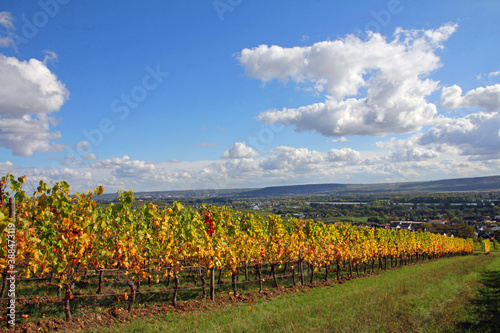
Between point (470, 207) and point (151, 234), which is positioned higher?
point (151, 234)

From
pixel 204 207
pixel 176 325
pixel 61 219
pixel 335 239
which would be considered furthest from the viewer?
pixel 335 239

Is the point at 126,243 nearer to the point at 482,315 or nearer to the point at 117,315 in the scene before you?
the point at 117,315

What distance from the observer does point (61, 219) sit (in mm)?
8586

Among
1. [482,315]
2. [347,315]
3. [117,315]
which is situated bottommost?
[482,315]

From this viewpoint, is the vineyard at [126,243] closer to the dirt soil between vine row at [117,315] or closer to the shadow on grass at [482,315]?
the dirt soil between vine row at [117,315]

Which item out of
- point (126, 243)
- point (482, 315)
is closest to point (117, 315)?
point (126, 243)

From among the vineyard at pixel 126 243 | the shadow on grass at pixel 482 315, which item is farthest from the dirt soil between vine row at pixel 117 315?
the shadow on grass at pixel 482 315

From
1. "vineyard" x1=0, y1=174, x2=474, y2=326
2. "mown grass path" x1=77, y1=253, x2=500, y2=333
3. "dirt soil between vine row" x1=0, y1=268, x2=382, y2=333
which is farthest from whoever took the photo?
"vineyard" x1=0, y1=174, x2=474, y2=326

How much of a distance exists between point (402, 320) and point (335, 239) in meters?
10.3

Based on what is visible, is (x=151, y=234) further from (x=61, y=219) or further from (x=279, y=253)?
(x=279, y=253)

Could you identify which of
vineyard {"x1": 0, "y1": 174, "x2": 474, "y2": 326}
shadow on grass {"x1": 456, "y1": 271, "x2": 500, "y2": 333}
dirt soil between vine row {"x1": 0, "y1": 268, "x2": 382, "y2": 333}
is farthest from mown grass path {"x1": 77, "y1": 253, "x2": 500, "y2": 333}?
vineyard {"x1": 0, "y1": 174, "x2": 474, "y2": 326}

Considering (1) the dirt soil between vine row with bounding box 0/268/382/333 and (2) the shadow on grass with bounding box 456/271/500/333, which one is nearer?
(1) the dirt soil between vine row with bounding box 0/268/382/333

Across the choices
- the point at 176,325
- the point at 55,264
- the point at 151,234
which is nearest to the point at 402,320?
the point at 176,325

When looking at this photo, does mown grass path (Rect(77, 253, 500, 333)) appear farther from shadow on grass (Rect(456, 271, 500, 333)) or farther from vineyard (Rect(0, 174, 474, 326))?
vineyard (Rect(0, 174, 474, 326))
